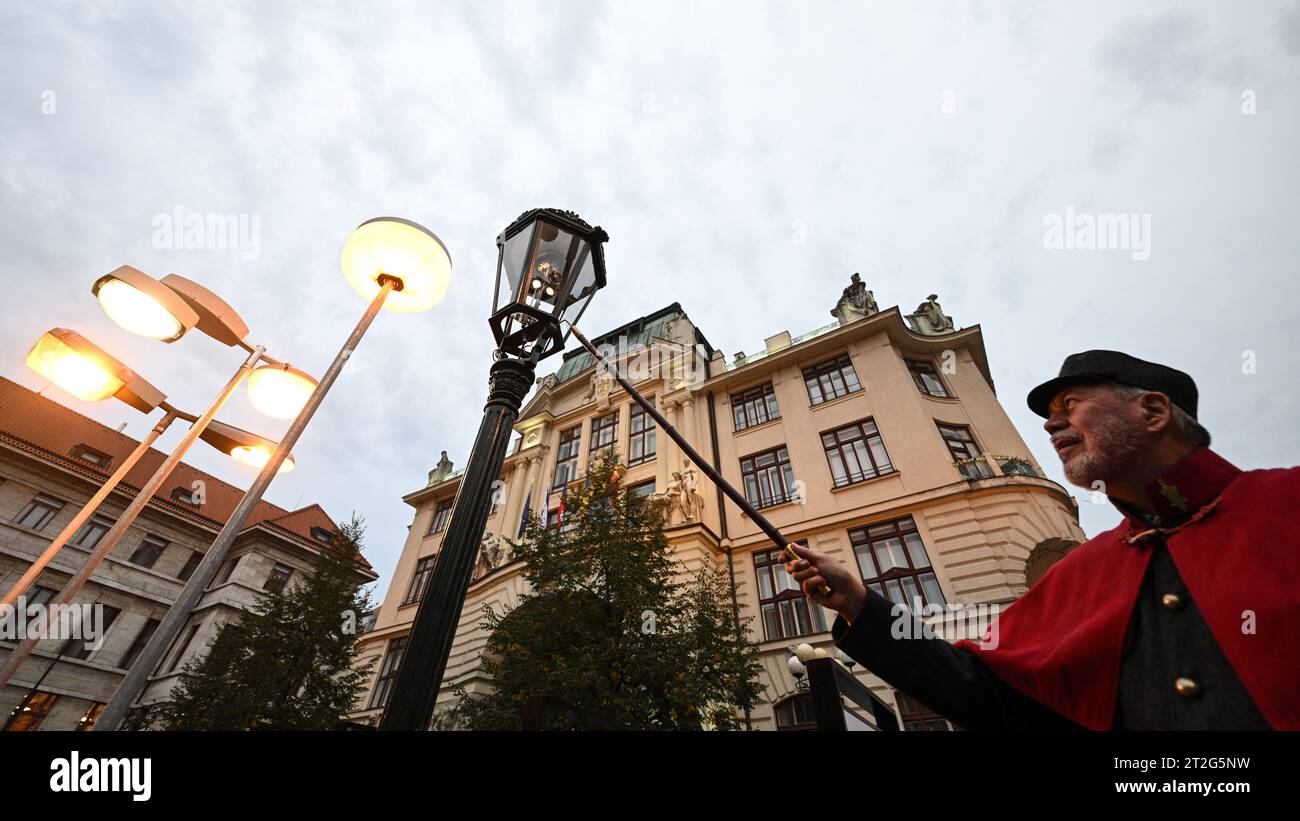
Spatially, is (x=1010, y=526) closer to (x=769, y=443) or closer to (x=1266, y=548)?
(x=769, y=443)

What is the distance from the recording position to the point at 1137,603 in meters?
1.87

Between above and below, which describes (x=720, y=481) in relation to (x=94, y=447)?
below

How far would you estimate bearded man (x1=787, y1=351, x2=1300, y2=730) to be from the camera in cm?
153

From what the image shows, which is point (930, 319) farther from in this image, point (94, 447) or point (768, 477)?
point (94, 447)

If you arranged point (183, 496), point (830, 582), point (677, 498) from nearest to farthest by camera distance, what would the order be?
point (830, 582), point (677, 498), point (183, 496)

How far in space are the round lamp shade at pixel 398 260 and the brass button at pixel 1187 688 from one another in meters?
5.96

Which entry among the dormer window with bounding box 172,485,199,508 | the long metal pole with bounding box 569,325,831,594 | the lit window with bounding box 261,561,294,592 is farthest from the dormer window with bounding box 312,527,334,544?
the long metal pole with bounding box 569,325,831,594

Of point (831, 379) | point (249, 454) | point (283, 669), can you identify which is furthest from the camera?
point (831, 379)

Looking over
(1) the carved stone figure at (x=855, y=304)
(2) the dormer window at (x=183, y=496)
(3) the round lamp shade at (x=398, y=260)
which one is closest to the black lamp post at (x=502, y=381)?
(3) the round lamp shade at (x=398, y=260)

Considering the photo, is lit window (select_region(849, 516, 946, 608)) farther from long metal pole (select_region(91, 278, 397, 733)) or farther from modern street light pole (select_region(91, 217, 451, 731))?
long metal pole (select_region(91, 278, 397, 733))

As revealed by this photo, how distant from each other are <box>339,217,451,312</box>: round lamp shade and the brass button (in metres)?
5.96

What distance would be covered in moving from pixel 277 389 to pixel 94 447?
117 ft

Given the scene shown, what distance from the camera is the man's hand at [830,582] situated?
89.1 inches

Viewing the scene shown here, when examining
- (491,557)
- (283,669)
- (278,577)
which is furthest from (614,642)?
(278,577)
